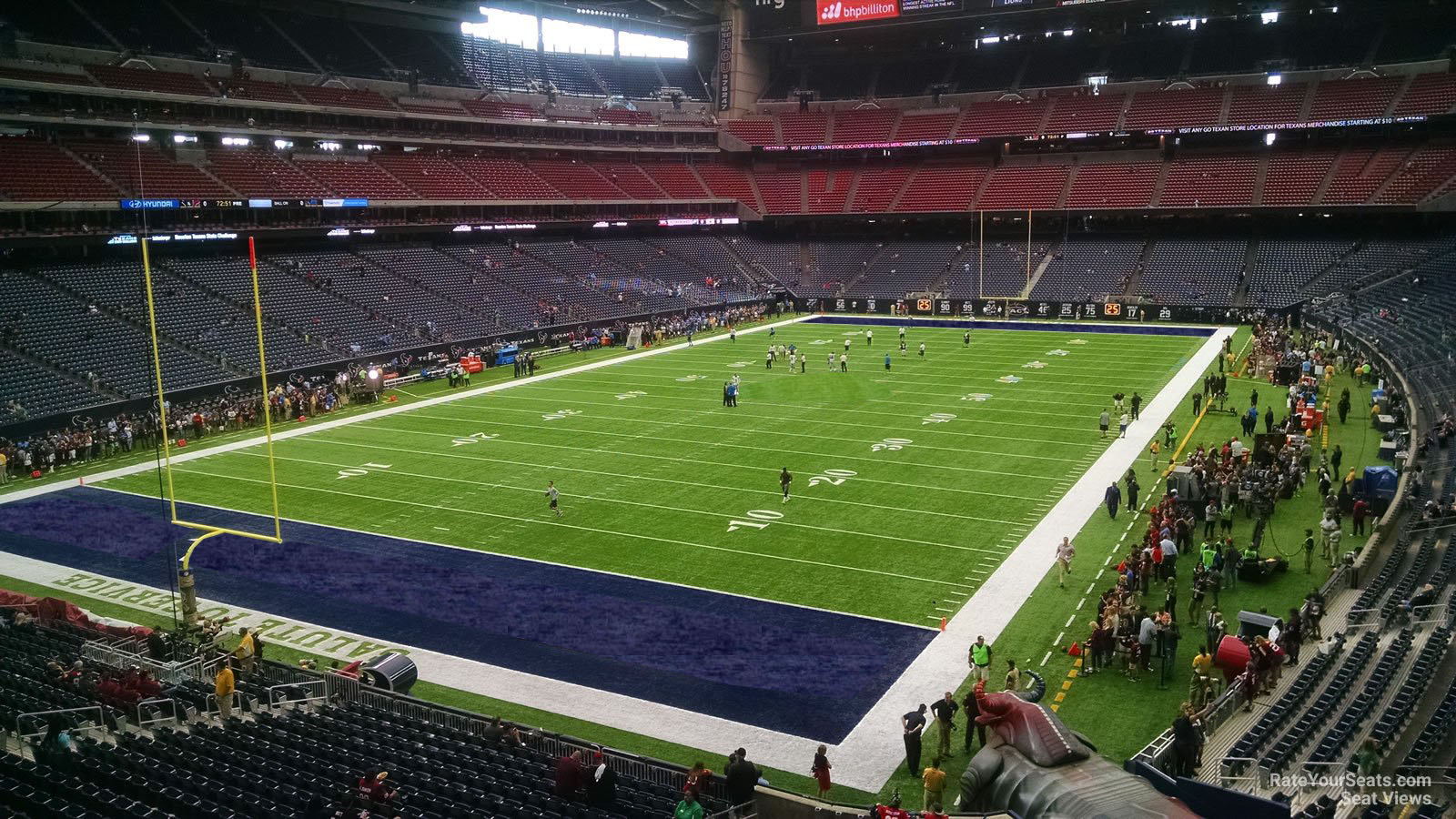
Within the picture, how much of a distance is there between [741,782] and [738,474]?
16.5 m

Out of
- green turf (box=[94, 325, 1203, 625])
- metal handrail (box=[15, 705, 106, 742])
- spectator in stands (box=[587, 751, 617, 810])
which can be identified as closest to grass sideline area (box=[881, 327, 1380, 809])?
green turf (box=[94, 325, 1203, 625])

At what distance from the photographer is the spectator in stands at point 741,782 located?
11422 mm

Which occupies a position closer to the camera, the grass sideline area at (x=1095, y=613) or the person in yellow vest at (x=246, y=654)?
the grass sideline area at (x=1095, y=613)

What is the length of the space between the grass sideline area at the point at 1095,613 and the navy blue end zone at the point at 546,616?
1702 millimetres

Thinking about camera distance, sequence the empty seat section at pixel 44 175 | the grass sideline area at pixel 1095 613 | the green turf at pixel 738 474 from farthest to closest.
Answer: the empty seat section at pixel 44 175 < the green turf at pixel 738 474 < the grass sideline area at pixel 1095 613

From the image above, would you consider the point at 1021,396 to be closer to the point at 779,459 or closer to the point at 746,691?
the point at 779,459

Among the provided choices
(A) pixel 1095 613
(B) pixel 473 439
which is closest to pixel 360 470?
(B) pixel 473 439

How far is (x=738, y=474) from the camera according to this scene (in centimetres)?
2772

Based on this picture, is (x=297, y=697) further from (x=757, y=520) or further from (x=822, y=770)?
(x=757, y=520)

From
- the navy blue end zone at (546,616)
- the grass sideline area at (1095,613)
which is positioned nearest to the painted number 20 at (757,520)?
the navy blue end zone at (546,616)

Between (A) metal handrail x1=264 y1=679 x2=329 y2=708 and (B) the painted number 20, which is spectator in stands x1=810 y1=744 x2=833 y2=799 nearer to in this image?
(A) metal handrail x1=264 y1=679 x2=329 y2=708

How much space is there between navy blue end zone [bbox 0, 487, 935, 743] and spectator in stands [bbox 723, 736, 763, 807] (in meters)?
3.08

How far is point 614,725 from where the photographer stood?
14789mm

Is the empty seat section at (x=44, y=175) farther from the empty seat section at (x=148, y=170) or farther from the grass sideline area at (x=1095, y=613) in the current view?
the grass sideline area at (x=1095, y=613)
